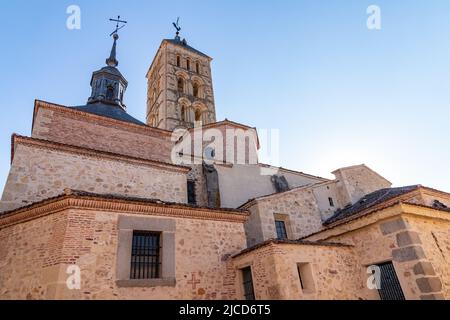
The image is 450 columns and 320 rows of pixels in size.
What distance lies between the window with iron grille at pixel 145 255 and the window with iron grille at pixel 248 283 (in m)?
2.46

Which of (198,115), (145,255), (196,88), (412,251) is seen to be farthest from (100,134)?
(196,88)

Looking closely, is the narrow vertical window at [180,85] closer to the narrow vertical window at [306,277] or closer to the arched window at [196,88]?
the arched window at [196,88]

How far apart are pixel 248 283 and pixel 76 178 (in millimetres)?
7070

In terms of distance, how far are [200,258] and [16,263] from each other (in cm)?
459

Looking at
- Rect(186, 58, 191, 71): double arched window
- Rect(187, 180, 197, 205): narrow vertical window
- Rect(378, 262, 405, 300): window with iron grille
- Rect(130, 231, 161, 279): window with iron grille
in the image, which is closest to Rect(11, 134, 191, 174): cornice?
Rect(187, 180, 197, 205): narrow vertical window

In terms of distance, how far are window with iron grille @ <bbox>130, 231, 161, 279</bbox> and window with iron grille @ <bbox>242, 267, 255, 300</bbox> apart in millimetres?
2460

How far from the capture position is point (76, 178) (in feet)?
33.9

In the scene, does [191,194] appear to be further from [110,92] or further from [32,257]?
[110,92]

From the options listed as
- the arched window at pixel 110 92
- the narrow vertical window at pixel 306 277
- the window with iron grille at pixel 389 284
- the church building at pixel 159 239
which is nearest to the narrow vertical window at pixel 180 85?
the arched window at pixel 110 92

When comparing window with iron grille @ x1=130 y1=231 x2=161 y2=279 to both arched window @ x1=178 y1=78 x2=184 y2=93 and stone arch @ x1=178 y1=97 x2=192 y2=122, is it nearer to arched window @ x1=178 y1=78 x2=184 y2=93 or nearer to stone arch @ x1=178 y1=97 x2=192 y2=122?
stone arch @ x1=178 y1=97 x2=192 y2=122

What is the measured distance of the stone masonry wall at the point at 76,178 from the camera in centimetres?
918

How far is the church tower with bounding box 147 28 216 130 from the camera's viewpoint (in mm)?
26875

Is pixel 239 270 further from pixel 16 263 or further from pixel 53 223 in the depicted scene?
pixel 16 263

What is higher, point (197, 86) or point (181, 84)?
point (197, 86)
